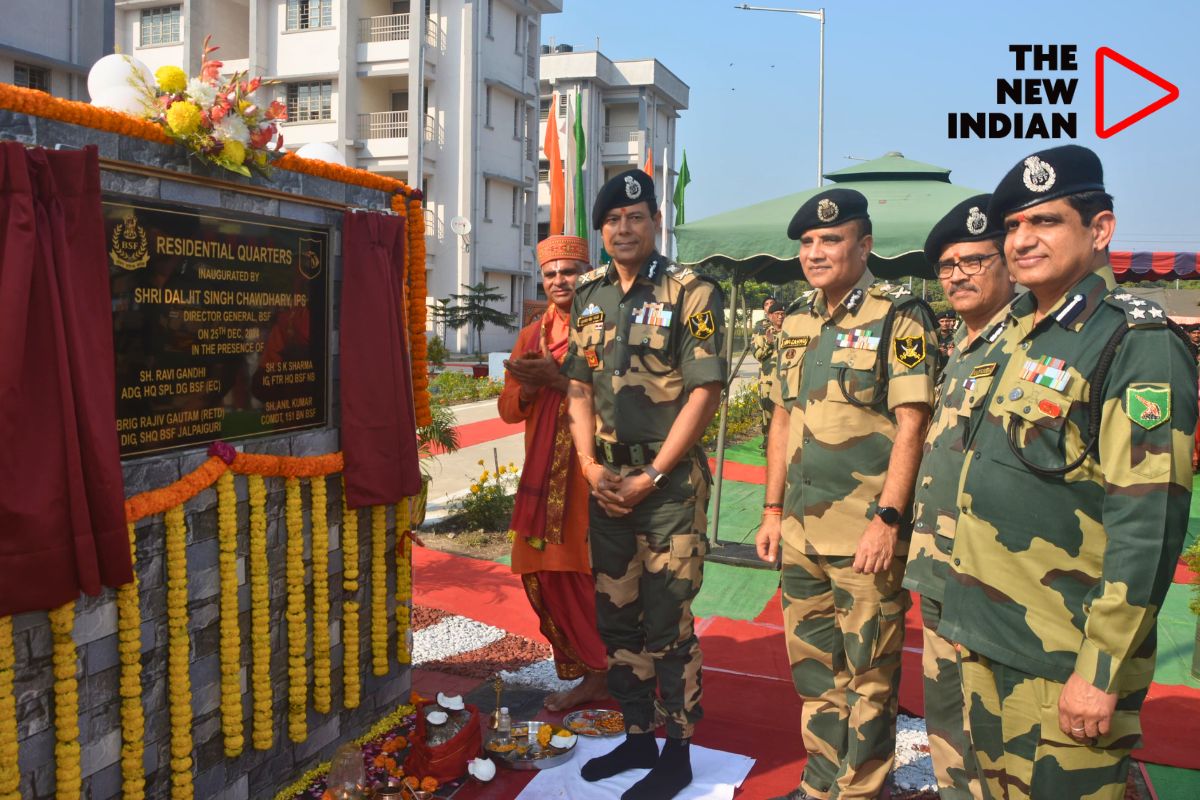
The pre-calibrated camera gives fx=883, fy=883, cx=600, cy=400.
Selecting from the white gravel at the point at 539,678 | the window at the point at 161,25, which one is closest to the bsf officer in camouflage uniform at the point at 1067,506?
the white gravel at the point at 539,678

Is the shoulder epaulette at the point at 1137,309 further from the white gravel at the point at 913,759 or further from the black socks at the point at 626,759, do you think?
the black socks at the point at 626,759

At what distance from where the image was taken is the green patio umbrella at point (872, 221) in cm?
662

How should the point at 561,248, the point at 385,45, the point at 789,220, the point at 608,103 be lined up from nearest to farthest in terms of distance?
the point at 561,248
the point at 789,220
the point at 385,45
the point at 608,103

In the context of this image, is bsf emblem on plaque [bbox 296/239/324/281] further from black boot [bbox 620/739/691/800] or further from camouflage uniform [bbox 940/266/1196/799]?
camouflage uniform [bbox 940/266/1196/799]

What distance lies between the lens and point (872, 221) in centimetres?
643

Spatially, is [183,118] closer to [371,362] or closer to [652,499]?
[371,362]

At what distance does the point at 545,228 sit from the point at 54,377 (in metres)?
37.5

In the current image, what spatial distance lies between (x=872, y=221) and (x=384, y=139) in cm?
2447

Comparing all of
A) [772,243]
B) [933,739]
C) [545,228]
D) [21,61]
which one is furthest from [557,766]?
[545,228]

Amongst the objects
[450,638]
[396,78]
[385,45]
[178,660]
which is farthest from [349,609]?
[396,78]

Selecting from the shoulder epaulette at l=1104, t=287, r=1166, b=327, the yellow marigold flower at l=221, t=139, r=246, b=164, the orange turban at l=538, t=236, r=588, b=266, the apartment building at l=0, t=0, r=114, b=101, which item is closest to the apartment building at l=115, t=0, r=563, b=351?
the apartment building at l=0, t=0, r=114, b=101

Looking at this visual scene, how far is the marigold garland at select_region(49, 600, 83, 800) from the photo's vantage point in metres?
2.51

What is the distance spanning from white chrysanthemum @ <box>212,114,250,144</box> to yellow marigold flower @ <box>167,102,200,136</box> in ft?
0.25

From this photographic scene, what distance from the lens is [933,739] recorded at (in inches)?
116
